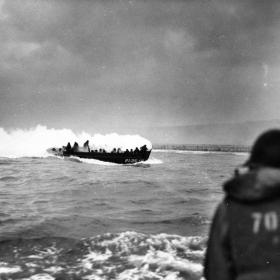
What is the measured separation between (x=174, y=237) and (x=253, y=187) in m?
11.0

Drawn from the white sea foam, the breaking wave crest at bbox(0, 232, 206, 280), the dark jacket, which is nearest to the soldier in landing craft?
the dark jacket

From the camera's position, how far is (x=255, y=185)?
273 cm

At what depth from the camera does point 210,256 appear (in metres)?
3.04

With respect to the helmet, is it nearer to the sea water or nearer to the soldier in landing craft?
the soldier in landing craft

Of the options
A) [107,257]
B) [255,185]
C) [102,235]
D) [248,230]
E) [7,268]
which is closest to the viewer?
[255,185]

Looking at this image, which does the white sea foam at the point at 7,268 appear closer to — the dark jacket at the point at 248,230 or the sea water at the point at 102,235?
the sea water at the point at 102,235

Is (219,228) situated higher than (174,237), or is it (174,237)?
(219,228)

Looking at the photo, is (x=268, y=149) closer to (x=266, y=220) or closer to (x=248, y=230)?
(x=266, y=220)

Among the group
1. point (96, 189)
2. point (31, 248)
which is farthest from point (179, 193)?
point (31, 248)

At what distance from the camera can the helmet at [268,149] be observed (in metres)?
2.81

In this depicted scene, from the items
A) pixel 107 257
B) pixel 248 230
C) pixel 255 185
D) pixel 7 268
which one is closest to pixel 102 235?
pixel 107 257

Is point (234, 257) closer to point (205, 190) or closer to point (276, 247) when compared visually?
point (276, 247)

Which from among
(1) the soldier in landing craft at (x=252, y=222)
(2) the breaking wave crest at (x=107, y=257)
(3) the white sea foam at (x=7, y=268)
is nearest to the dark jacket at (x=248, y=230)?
(1) the soldier in landing craft at (x=252, y=222)

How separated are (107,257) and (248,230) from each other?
865 cm
